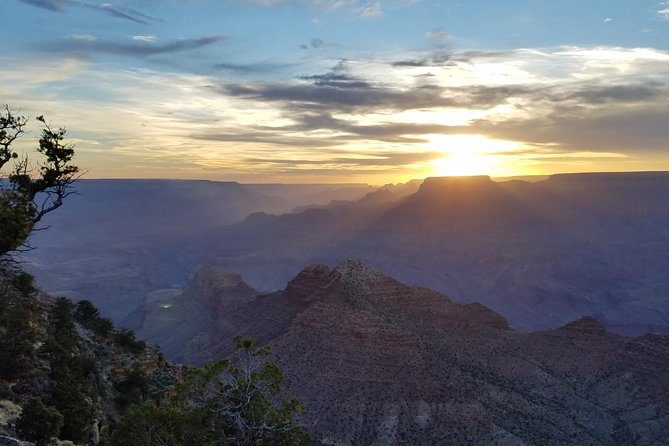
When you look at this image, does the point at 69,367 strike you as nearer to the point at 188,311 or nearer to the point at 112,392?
the point at 112,392

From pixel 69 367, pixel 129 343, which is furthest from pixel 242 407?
pixel 129 343

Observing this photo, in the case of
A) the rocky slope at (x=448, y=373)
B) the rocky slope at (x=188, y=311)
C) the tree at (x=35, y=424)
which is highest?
the tree at (x=35, y=424)

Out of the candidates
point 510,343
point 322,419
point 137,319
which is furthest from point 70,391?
point 137,319

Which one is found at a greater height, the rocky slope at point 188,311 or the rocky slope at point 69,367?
the rocky slope at point 69,367

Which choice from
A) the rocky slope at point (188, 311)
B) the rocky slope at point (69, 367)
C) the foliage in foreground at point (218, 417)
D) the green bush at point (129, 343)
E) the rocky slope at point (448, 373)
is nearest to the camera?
the foliage in foreground at point (218, 417)

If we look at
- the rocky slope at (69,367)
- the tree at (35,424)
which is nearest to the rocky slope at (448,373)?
the rocky slope at (69,367)

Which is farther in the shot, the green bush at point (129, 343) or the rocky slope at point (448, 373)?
the rocky slope at point (448, 373)

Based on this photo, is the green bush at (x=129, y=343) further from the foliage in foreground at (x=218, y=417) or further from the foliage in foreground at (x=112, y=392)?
the foliage in foreground at (x=218, y=417)

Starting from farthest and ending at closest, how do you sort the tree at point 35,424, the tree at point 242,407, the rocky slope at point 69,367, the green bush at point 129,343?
the green bush at point 129,343 → the rocky slope at point 69,367 → the tree at point 35,424 → the tree at point 242,407

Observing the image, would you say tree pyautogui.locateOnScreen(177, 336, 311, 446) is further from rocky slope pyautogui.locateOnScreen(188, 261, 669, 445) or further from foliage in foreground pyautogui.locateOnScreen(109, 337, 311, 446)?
rocky slope pyautogui.locateOnScreen(188, 261, 669, 445)
